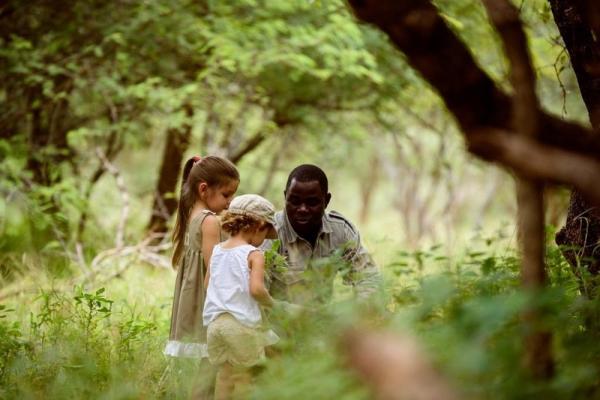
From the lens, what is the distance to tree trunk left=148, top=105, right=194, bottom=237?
1166 cm

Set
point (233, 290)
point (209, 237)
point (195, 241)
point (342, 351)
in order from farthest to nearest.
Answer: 1. point (195, 241)
2. point (209, 237)
3. point (233, 290)
4. point (342, 351)

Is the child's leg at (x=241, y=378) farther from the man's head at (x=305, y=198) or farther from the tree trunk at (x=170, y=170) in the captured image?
the tree trunk at (x=170, y=170)

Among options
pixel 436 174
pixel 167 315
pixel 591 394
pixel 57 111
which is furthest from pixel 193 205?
pixel 436 174

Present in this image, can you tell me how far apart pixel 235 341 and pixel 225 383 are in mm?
231

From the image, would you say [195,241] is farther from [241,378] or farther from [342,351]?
[342,351]

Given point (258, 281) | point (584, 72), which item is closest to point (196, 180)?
point (258, 281)

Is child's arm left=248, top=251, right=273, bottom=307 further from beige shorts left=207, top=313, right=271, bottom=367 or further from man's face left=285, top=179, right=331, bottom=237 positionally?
man's face left=285, top=179, right=331, bottom=237

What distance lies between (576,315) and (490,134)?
1681mm

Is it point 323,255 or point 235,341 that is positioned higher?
point 323,255

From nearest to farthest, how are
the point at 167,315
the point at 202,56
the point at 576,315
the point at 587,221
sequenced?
the point at 576,315, the point at 587,221, the point at 167,315, the point at 202,56

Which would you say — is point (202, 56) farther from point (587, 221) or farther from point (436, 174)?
point (436, 174)

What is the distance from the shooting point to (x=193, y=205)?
495 centimetres

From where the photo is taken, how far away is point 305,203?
4863mm

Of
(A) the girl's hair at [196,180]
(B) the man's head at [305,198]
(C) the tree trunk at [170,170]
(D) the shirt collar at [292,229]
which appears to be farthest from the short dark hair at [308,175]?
(C) the tree trunk at [170,170]
